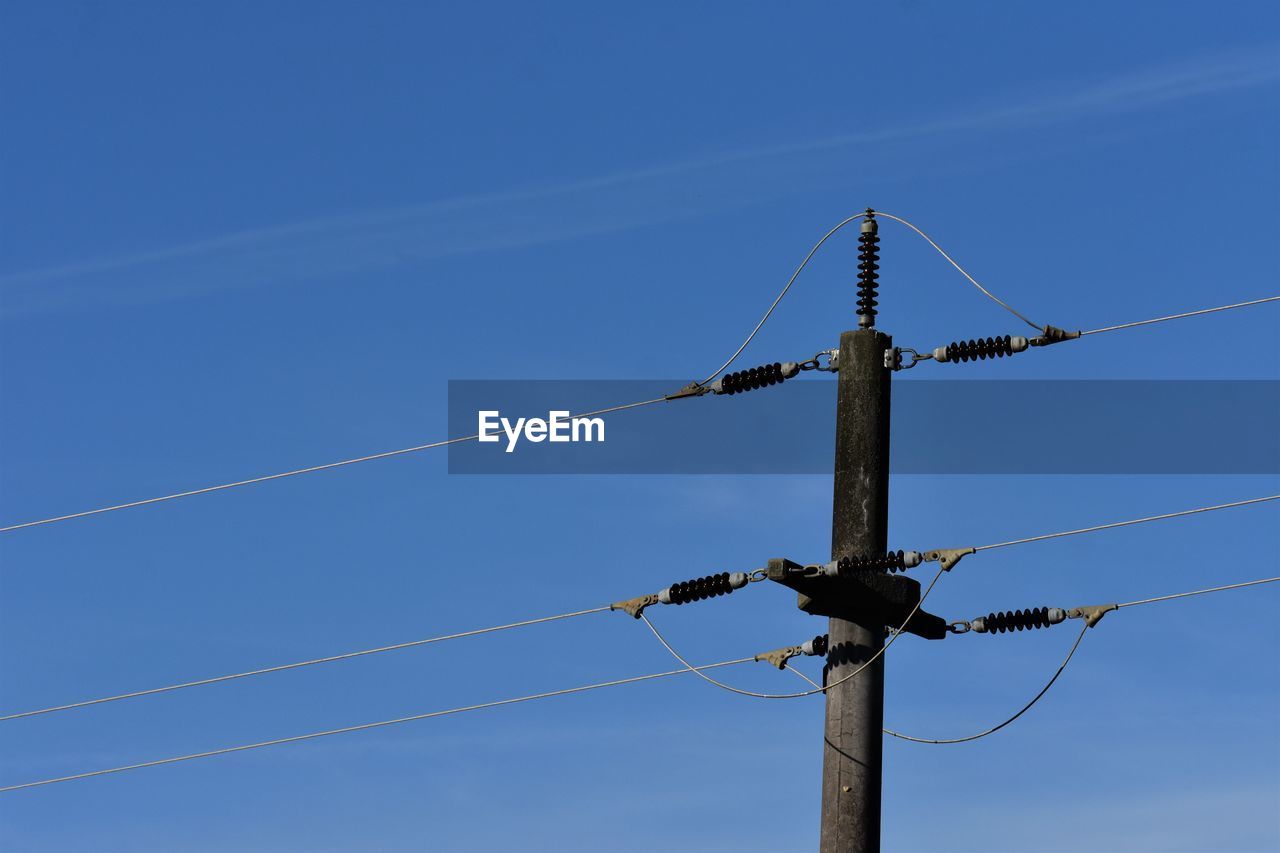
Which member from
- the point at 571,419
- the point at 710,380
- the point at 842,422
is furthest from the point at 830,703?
the point at 571,419

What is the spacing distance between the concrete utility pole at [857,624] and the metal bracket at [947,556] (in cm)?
42

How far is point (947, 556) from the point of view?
18422mm

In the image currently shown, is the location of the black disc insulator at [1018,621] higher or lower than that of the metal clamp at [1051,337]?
lower

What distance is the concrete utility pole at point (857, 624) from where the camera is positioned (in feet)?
59.1

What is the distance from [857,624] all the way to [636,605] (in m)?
2.60

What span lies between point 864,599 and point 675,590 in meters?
2.03

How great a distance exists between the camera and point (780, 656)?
1988cm

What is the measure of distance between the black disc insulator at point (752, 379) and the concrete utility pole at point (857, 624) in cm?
94

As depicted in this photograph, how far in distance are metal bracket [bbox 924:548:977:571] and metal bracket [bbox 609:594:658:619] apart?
284cm

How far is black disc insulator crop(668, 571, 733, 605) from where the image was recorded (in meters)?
19.3

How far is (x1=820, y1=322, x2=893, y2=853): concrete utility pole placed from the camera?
59.1 feet

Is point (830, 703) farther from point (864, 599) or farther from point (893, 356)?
point (893, 356)

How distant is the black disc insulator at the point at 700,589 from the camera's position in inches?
759

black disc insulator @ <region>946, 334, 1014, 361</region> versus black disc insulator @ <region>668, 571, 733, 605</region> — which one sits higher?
black disc insulator @ <region>946, 334, 1014, 361</region>
